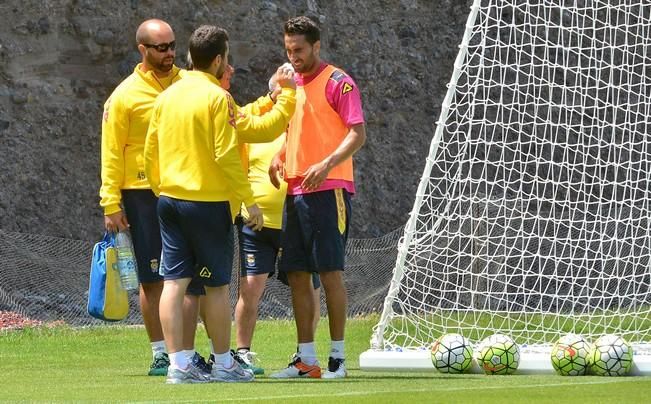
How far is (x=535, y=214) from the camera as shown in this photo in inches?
773

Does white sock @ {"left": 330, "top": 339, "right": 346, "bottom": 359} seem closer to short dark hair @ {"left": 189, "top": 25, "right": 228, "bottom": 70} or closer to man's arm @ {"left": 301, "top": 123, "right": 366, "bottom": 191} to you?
man's arm @ {"left": 301, "top": 123, "right": 366, "bottom": 191}

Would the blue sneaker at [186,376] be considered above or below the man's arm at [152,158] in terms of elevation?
below

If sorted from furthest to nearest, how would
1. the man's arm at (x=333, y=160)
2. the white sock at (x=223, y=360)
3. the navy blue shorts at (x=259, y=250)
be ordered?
1. the navy blue shorts at (x=259, y=250)
2. the man's arm at (x=333, y=160)
3. the white sock at (x=223, y=360)

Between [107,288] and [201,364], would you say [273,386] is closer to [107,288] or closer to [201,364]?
[201,364]

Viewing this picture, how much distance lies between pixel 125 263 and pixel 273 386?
157 centimetres

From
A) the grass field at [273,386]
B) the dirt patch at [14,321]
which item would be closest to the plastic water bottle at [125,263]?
the grass field at [273,386]

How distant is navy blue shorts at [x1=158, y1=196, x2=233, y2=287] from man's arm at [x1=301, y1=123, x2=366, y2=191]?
A: 1.97 ft

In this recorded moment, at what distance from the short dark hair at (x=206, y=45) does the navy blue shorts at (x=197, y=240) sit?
2.57 feet

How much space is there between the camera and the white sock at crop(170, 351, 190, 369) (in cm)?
775

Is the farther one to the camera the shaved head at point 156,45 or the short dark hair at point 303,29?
the shaved head at point 156,45

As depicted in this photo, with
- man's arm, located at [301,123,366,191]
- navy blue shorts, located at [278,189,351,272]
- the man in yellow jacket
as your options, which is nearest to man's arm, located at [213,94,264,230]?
the man in yellow jacket

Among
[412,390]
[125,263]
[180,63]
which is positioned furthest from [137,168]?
[180,63]

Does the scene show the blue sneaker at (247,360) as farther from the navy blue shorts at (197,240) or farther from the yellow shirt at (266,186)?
the navy blue shorts at (197,240)

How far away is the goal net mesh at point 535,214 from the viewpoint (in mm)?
10930
